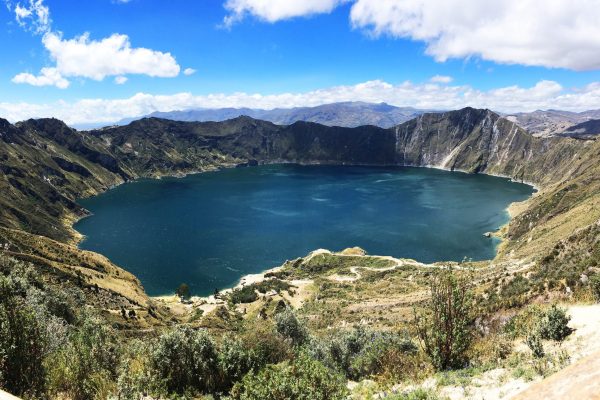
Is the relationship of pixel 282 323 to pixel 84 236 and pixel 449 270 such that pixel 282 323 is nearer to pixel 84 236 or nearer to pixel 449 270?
pixel 449 270

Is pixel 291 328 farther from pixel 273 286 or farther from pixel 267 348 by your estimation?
pixel 273 286

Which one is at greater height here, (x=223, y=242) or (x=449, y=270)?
(x=449, y=270)

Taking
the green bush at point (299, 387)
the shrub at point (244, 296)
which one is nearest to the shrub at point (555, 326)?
the green bush at point (299, 387)

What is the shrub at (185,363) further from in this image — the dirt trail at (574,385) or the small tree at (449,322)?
the dirt trail at (574,385)

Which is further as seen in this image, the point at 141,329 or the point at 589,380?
the point at 141,329

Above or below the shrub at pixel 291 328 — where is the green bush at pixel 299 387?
above

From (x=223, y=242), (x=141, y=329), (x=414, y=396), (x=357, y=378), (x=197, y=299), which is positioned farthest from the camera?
(x=223, y=242)

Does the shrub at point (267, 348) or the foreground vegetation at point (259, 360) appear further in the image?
the shrub at point (267, 348)

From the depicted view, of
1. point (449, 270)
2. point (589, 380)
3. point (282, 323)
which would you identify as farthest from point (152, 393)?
point (282, 323)
